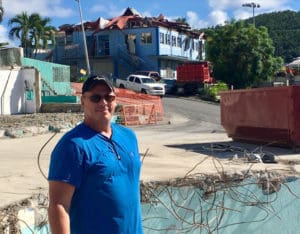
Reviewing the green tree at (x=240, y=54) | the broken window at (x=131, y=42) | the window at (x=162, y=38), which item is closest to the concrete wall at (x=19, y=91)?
the green tree at (x=240, y=54)

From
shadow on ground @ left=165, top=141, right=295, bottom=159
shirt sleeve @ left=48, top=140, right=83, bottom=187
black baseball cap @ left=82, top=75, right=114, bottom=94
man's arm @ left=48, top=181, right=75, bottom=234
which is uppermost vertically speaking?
black baseball cap @ left=82, top=75, right=114, bottom=94

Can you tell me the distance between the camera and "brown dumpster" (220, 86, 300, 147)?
11391 mm

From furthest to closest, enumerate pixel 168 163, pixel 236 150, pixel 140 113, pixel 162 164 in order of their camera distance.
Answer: pixel 140 113
pixel 236 150
pixel 168 163
pixel 162 164

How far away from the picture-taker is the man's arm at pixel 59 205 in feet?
10.1

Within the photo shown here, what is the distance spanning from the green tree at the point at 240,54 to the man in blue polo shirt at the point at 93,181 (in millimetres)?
44476

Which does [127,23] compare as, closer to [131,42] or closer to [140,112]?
[131,42]

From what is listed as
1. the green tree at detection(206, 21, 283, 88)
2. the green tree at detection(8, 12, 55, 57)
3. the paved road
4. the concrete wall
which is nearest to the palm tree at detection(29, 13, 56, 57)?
the green tree at detection(8, 12, 55, 57)

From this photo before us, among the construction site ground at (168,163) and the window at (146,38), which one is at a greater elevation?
the window at (146,38)

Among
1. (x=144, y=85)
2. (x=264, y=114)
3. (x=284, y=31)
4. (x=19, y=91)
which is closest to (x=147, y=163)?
(x=264, y=114)

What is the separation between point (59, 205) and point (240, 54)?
148 feet

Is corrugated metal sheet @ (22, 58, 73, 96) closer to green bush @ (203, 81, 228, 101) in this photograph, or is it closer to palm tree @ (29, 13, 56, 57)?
green bush @ (203, 81, 228, 101)

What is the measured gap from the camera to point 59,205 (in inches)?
122

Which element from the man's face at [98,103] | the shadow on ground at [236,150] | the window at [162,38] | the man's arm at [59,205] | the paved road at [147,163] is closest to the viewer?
the man's arm at [59,205]

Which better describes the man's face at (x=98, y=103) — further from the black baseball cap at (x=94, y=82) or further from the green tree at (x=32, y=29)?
the green tree at (x=32, y=29)
